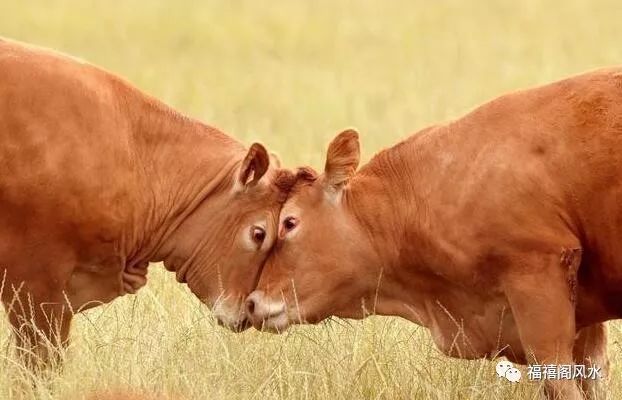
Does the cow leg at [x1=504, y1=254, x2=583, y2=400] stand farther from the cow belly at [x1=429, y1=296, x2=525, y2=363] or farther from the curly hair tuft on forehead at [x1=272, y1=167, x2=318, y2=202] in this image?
the curly hair tuft on forehead at [x1=272, y1=167, x2=318, y2=202]

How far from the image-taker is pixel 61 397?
902 cm

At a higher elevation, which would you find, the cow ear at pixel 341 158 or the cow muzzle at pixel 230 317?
the cow ear at pixel 341 158

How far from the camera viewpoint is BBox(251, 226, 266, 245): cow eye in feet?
33.8

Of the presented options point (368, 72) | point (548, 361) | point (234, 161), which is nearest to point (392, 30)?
point (368, 72)

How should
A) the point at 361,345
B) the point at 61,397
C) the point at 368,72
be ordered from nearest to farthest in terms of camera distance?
the point at 61,397 → the point at 361,345 → the point at 368,72

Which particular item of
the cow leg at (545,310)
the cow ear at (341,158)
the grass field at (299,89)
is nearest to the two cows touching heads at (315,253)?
the cow ear at (341,158)

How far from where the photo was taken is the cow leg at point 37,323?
1008 centimetres

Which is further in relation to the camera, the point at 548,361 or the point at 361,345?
the point at 361,345

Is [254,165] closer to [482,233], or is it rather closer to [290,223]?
[290,223]

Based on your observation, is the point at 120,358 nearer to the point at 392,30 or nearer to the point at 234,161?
the point at 234,161

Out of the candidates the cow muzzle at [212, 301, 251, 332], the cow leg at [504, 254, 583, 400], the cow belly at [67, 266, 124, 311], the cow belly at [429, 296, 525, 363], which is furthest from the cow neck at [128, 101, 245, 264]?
the cow leg at [504, 254, 583, 400]

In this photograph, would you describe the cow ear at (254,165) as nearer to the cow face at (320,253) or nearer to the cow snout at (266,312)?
the cow face at (320,253)

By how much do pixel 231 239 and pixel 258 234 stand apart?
0.83ft

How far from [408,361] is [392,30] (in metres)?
17.0
